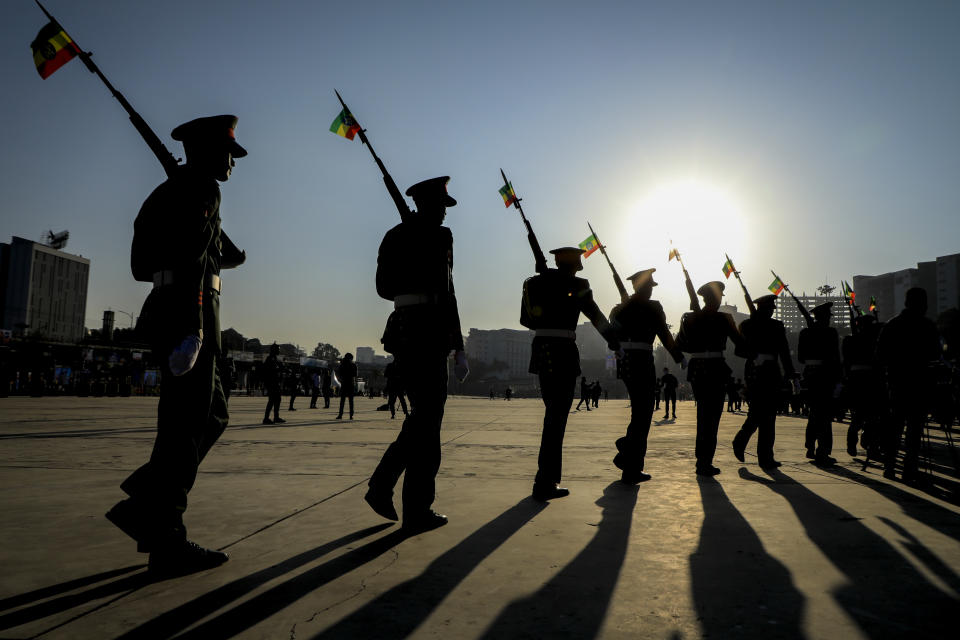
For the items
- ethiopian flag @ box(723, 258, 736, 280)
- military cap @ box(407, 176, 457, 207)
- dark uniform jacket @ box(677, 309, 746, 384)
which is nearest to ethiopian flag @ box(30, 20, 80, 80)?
military cap @ box(407, 176, 457, 207)

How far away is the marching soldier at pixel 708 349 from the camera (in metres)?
5.97

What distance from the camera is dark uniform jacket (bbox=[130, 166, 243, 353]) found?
8.55ft

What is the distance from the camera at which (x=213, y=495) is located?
156 inches

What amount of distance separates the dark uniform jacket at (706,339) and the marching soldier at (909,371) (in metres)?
1.39

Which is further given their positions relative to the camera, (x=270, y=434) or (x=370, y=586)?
(x=270, y=434)

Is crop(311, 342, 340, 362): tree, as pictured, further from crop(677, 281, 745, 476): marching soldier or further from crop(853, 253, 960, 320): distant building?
crop(677, 281, 745, 476): marching soldier

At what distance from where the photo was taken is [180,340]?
2562 millimetres

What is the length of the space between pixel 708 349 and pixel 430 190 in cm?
380

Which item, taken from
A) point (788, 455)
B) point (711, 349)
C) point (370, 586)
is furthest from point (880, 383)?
point (370, 586)

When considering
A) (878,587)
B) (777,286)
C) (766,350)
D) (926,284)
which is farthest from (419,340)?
(926,284)

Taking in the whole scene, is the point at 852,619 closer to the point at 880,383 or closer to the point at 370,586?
the point at 370,586

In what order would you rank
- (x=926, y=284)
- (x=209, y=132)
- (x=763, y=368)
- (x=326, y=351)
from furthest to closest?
(x=326, y=351) < (x=926, y=284) < (x=763, y=368) < (x=209, y=132)

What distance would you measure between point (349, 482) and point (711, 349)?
3.88 meters

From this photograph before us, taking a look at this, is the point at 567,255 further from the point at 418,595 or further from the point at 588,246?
the point at 588,246
